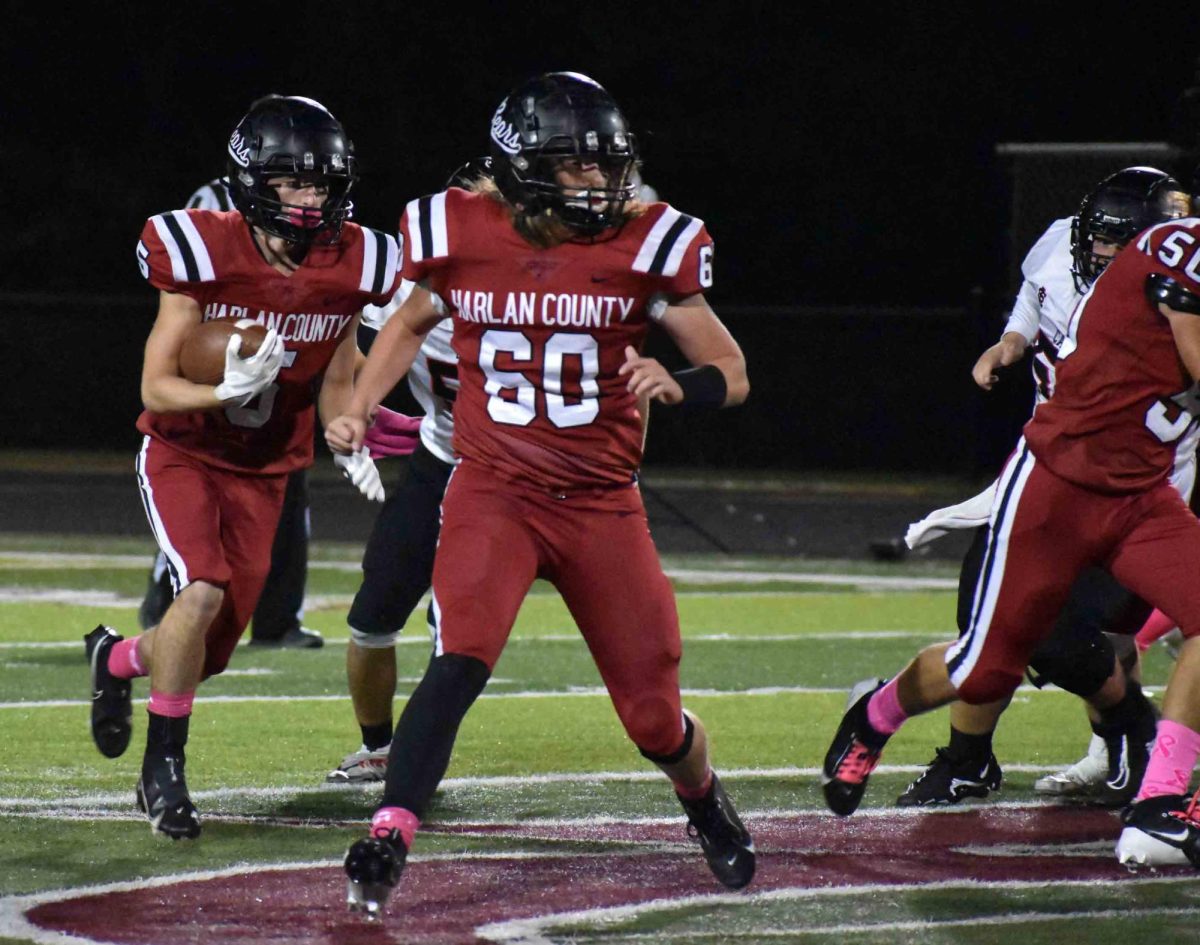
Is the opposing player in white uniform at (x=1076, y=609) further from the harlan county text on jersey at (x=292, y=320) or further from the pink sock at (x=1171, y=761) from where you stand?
the harlan county text on jersey at (x=292, y=320)

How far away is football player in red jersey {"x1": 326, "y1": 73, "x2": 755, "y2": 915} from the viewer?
418cm

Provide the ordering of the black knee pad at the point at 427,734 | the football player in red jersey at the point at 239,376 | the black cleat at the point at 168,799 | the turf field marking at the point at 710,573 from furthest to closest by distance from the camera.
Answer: the turf field marking at the point at 710,573 < the football player in red jersey at the point at 239,376 < the black cleat at the point at 168,799 < the black knee pad at the point at 427,734

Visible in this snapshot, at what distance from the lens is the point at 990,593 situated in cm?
480

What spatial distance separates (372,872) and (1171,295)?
7.10ft

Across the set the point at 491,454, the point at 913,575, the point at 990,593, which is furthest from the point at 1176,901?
the point at 913,575

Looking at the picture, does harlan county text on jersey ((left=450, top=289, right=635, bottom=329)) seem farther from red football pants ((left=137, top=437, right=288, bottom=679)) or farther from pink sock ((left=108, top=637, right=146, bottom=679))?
pink sock ((left=108, top=637, right=146, bottom=679))

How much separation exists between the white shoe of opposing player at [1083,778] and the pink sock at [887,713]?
746 millimetres

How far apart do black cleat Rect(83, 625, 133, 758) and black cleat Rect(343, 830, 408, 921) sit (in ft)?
5.44

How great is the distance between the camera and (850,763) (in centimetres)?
501

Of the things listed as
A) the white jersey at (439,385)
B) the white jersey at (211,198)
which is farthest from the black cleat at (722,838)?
the white jersey at (211,198)

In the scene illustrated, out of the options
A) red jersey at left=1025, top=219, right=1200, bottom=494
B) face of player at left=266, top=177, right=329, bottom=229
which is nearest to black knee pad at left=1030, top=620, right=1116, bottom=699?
red jersey at left=1025, top=219, right=1200, bottom=494

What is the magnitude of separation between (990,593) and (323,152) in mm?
1914

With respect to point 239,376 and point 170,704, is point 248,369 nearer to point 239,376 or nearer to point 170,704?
point 239,376

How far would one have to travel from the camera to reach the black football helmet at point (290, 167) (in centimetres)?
498
